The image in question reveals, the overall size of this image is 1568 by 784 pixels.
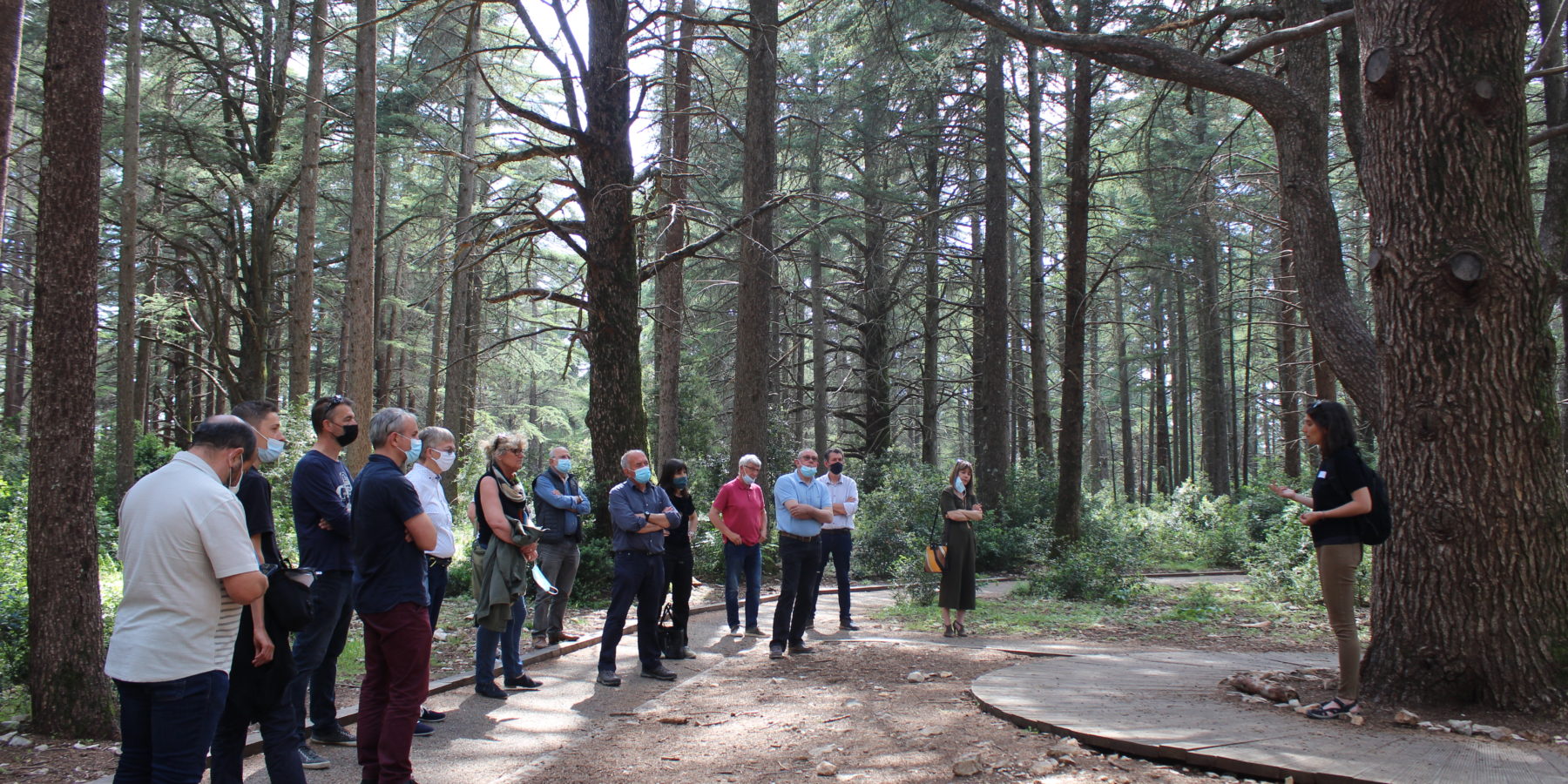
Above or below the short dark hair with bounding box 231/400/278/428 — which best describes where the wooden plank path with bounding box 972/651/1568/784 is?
below

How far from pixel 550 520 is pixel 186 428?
21.5m

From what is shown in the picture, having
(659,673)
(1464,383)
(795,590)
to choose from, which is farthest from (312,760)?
(1464,383)

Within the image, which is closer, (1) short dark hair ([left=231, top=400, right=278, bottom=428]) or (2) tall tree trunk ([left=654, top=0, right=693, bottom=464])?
(1) short dark hair ([left=231, top=400, right=278, bottom=428])

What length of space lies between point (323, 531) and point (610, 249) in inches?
286

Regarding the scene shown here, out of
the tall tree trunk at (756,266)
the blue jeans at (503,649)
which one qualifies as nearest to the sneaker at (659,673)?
the blue jeans at (503,649)

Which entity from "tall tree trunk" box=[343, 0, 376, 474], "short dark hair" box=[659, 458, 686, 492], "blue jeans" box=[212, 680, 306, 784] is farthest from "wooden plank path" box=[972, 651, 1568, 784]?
"tall tree trunk" box=[343, 0, 376, 474]

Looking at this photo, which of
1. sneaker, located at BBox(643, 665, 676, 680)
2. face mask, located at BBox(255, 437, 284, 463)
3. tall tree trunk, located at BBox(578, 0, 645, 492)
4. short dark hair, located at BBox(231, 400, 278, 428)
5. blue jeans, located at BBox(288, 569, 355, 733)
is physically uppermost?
tall tree trunk, located at BBox(578, 0, 645, 492)

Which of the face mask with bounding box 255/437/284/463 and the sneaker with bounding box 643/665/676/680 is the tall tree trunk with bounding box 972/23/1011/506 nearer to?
the sneaker with bounding box 643/665/676/680

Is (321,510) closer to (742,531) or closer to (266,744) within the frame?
(266,744)

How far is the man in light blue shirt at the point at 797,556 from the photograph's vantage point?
884 cm

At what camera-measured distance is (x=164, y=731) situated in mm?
3359

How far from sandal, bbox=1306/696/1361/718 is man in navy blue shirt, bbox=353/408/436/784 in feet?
15.8

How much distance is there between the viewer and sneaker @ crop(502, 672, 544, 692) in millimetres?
7332

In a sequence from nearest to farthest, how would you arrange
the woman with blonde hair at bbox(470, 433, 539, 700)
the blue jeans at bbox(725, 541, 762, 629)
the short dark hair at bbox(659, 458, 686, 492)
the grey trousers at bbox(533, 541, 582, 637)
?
the woman with blonde hair at bbox(470, 433, 539, 700)
the grey trousers at bbox(533, 541, 582, 637)
the short dark hair at bbox(659, 458, 686, 492)
the blue jeans at bbox(725, 541, 762, 629)
